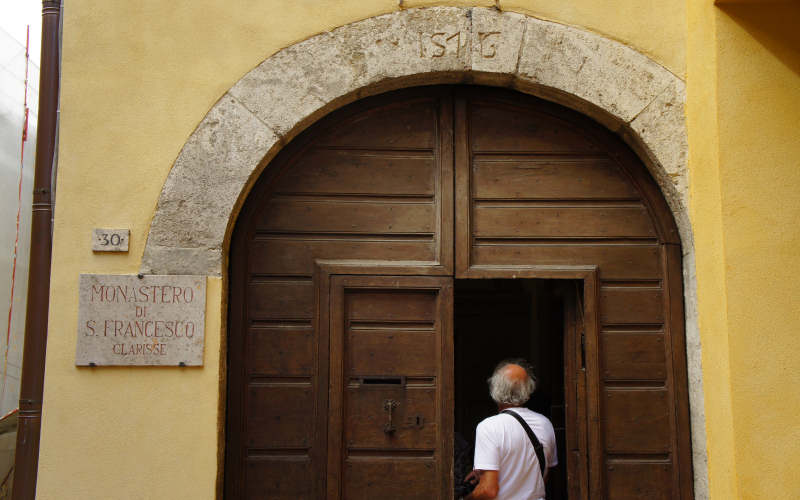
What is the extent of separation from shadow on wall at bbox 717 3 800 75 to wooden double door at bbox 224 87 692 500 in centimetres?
79

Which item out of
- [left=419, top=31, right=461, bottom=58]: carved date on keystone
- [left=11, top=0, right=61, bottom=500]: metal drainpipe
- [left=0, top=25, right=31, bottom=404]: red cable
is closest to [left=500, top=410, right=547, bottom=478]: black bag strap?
[left=419, top=31, right=461, bottom=58]: carved date on keystone

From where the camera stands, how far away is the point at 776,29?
2951 millimetres

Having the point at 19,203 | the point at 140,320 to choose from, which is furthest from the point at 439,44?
the point at 19,203

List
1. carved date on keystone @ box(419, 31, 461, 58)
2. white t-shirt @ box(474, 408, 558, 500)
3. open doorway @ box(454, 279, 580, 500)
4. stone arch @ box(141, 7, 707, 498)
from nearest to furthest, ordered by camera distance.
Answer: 1. white t-shirt @ box(474, 408, 558, 500)
2. stone arch @ box(141, 7, 707, 498)
3. carved date on keystone @ box(419, 31, 461, 58)
4. open doorway @ box(454, 279, 580, 500)

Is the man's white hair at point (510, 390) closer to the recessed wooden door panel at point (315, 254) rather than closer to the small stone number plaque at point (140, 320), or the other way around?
the recessed wooden door panel at point (315, 254)

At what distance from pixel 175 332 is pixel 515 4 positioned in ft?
7.68

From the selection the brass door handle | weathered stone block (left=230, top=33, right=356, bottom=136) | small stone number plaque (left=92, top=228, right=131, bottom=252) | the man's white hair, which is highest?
weathered stone block (left=230, top=33, right=356, bottom=136)

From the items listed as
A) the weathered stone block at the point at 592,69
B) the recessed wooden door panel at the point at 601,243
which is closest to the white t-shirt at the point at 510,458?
the recessed wooden door panel at the point at 601,243

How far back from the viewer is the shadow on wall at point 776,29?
9.67 feet

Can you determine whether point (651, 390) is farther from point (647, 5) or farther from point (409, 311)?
point (647, 5)

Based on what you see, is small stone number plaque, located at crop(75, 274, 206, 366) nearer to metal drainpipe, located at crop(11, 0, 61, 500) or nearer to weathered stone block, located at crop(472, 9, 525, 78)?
metal drainpipe, located at crop(11, 0, 61, 500)

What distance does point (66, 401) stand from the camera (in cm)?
294

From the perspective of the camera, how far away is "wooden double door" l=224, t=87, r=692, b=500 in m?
3.16

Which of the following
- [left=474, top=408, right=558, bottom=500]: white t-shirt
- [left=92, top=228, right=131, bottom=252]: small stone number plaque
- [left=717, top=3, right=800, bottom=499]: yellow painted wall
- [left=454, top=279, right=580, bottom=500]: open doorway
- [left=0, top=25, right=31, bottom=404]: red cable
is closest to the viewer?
[left=717, top=3, right=800, bottom=499]: yellow painted wall
